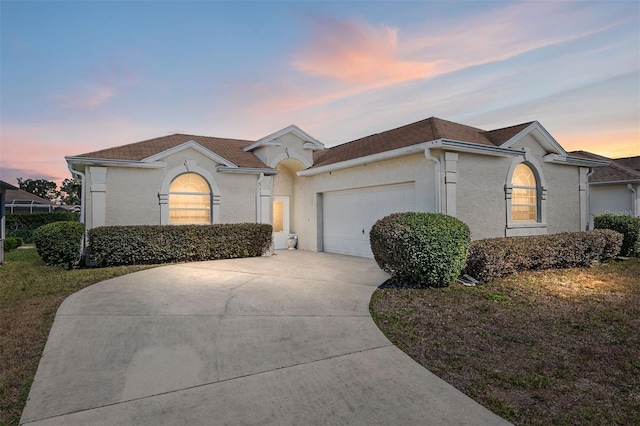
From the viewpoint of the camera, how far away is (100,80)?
504 inches

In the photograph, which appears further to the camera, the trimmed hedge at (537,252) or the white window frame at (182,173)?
the white window frame at (182,173)

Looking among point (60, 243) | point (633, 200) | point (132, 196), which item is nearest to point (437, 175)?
point (132, 196)

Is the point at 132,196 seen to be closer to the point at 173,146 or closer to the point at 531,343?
the point at 173,146

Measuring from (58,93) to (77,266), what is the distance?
25.2 ft

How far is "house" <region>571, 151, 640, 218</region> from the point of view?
17.7 meters

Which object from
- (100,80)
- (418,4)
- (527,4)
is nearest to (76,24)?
(100,80)

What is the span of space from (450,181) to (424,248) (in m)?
3.34

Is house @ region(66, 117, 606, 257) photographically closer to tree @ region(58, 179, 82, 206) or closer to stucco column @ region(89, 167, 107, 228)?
stucco column @ region(89, 167, 107, 228)

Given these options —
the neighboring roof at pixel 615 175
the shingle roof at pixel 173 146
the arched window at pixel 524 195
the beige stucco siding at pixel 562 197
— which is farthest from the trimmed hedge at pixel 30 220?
the neighboring roof at pixel 615 175

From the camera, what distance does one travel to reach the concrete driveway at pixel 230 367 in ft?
9.32

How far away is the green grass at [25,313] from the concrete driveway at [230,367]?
0.13 meters

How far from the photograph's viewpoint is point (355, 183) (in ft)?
41.6

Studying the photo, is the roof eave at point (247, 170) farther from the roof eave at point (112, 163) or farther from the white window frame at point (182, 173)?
the roof eave at point (112, 163)

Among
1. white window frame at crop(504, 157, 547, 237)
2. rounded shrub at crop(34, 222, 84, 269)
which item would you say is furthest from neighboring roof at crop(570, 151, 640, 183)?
rounded shrub at crop(34, 222, 84, 269)
